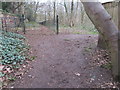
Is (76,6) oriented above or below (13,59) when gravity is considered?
above

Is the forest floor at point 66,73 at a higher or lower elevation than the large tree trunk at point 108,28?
lower

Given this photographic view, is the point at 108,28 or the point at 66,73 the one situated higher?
the point at 108,28

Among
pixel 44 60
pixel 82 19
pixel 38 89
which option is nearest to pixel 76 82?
pixel 38 89

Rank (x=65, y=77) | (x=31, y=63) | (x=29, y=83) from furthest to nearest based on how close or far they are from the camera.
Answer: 1. (x=31, y=63)
2. (x=65, y=77)
3. (x=29, y=83)

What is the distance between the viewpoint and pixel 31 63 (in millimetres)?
3277

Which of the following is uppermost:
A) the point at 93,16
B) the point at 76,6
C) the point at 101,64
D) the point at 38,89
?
the point at 76,6

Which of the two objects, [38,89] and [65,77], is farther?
[65,77]

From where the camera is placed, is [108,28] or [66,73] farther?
[66,73]

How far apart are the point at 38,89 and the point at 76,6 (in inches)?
531

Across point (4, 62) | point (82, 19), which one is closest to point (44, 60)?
point (4, 62)

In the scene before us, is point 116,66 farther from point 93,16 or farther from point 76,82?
point 93,16

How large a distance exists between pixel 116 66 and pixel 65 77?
1048mm

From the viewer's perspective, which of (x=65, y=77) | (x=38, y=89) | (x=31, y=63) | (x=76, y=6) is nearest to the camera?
(x=38, y=89)

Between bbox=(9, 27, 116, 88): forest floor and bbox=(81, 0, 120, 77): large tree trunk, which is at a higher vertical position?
bbox=(81, 0, 120, 77): large tree trunk
